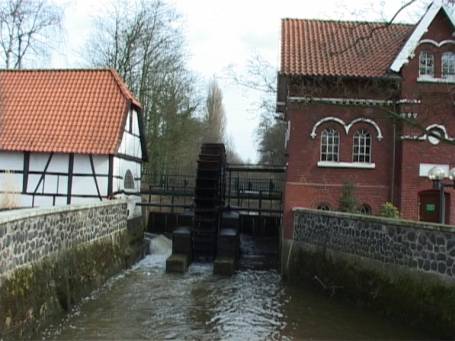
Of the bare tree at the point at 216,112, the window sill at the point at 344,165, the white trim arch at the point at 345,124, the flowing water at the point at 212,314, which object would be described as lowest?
the flowing water at the point at 212,314

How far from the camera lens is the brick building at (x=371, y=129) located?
52.7 ft

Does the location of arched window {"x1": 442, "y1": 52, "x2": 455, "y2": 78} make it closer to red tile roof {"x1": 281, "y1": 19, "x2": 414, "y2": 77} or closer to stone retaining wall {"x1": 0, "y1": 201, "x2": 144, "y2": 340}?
red tile roof {"x1": 281, "y1": 19, "x2": 414, "y2": 77}

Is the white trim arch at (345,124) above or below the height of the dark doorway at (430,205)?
above

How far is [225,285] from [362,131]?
21.2 ft

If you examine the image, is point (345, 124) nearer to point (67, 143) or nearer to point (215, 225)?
point (215, 225)

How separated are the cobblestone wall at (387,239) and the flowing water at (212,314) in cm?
117

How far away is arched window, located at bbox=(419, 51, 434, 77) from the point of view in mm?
16344

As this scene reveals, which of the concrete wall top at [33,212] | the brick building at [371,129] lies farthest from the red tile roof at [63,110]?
the brick building at [371,129]

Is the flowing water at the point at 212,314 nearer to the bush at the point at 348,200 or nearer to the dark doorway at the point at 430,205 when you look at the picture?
the bush at the point at 348,200

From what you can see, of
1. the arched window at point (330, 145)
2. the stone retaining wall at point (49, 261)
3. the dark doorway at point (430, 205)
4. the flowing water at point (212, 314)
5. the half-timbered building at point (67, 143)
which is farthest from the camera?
the half-timbered building at point (67, 143)

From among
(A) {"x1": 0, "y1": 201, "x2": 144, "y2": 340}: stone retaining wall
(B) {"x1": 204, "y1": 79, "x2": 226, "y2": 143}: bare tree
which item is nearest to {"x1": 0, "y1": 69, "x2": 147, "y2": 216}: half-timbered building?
(A) {"x1": 0, "y1": 201, "x2": 144, "y2": 340}: stone retaining wall

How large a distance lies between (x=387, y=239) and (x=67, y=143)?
10.9 m

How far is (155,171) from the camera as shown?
100ft

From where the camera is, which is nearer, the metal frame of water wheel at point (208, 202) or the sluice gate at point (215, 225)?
the sluice gate at point (215, 225)
